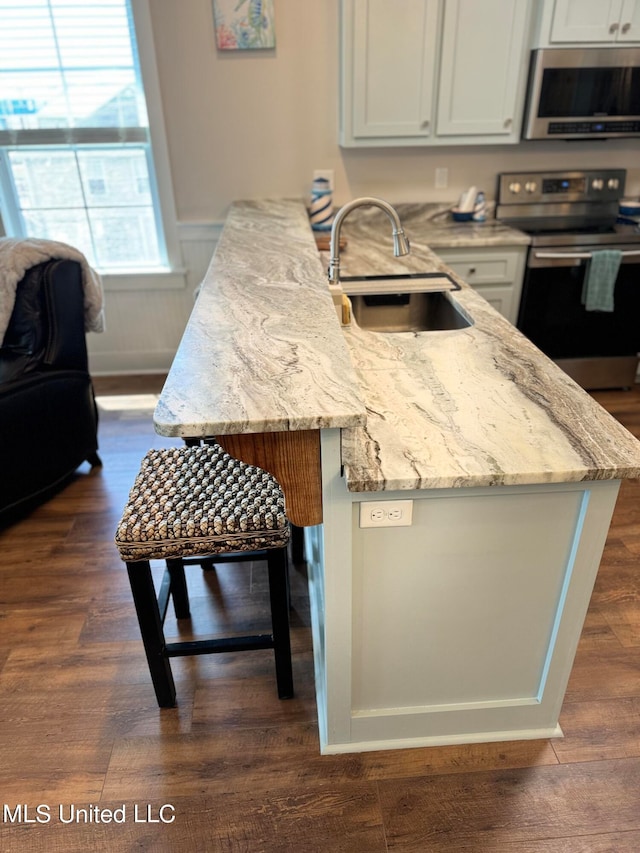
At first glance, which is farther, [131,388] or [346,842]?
→ [131,388]

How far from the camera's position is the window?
9.94ft

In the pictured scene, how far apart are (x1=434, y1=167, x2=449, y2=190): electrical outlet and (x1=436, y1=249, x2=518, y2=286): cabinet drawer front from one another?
59cm

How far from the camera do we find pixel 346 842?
1.37m

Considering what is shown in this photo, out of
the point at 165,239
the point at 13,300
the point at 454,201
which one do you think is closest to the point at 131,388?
the point at 165,239

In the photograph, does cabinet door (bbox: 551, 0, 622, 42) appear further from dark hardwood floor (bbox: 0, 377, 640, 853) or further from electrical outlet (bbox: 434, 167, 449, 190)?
dark hardwood floor (bbox: 0, 377, 640, 853)

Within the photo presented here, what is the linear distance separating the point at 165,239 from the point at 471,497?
9.33 feet

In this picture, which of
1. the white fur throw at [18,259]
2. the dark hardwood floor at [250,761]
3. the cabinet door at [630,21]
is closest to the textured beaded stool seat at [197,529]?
the dark hardwood floor at [250,761]

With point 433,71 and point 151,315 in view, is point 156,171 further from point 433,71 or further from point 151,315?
point 433,71

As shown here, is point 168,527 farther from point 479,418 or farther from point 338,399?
point 479,418

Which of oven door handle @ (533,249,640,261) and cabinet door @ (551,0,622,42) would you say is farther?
Answer: oven door handle @ (533,249,640,261)

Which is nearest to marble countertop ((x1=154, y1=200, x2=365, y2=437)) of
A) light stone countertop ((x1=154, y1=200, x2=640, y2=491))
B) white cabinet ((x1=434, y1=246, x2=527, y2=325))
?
light stone countertop ((x1=154, y1=200, x2=640, y2=491))

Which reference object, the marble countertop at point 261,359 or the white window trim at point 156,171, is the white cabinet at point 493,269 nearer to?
the marble countertop at point 261,359

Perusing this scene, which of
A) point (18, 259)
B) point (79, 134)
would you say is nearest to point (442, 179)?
point (79, 134)

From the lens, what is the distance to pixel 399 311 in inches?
91.2
